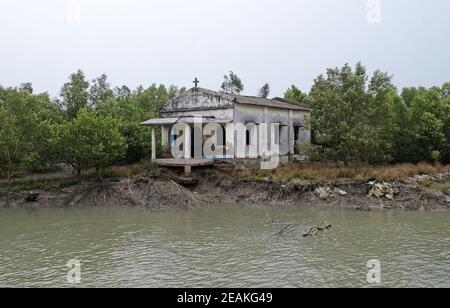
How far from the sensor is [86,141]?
21312 mm

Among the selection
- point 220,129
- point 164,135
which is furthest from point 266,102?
point 164,135

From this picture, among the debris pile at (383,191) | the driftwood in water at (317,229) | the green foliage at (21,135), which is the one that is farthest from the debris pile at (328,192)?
the green foliage at (21,135)

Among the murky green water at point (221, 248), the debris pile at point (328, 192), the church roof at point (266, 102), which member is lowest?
the murky green water at point (221, 248)

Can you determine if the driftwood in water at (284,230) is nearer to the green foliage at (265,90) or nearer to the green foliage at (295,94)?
the green foliage at (295,94)

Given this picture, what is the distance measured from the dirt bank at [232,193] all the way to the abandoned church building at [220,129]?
7.20 feet

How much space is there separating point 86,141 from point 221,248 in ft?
36.8

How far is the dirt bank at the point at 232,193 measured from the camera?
19469 millimetres

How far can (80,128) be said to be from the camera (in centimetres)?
2139

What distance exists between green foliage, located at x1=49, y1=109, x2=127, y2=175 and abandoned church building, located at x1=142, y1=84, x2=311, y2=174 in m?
3.01

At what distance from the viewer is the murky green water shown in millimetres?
10586

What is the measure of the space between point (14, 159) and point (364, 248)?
18022 mm

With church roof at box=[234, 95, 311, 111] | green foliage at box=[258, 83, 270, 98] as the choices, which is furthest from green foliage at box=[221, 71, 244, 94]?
church roof at box=[234, 95, 311, 111]

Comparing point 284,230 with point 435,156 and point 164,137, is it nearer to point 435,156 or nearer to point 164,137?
point 164,137
